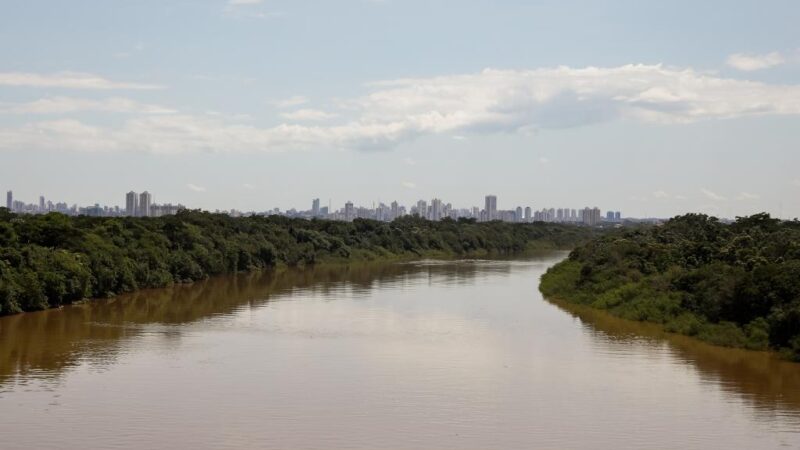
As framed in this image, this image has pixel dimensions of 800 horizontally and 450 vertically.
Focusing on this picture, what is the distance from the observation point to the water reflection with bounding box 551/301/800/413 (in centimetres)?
1877

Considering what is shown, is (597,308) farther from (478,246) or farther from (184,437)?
(478,246)

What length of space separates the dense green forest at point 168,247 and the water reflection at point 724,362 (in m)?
17.9

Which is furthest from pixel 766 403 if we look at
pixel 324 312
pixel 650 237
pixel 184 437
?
pixel 650 237

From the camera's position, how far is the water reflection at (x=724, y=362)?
1877 cm

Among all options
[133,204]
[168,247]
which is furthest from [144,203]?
[168,247]

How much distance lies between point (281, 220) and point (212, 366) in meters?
48.5

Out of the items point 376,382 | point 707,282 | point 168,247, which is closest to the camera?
point 376,382

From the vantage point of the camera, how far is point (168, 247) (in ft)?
151

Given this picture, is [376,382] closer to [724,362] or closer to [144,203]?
[724,362]

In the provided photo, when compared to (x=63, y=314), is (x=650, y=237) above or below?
above

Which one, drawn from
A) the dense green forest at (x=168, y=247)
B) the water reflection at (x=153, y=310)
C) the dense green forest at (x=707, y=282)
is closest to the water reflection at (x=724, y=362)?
the dense green forest at (x=707, y=282)

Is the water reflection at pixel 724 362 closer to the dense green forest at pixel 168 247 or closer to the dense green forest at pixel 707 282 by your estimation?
the dense green forest at pixel 707 282

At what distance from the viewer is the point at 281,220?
227 feet

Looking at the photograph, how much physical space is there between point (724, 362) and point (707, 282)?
5.51m
